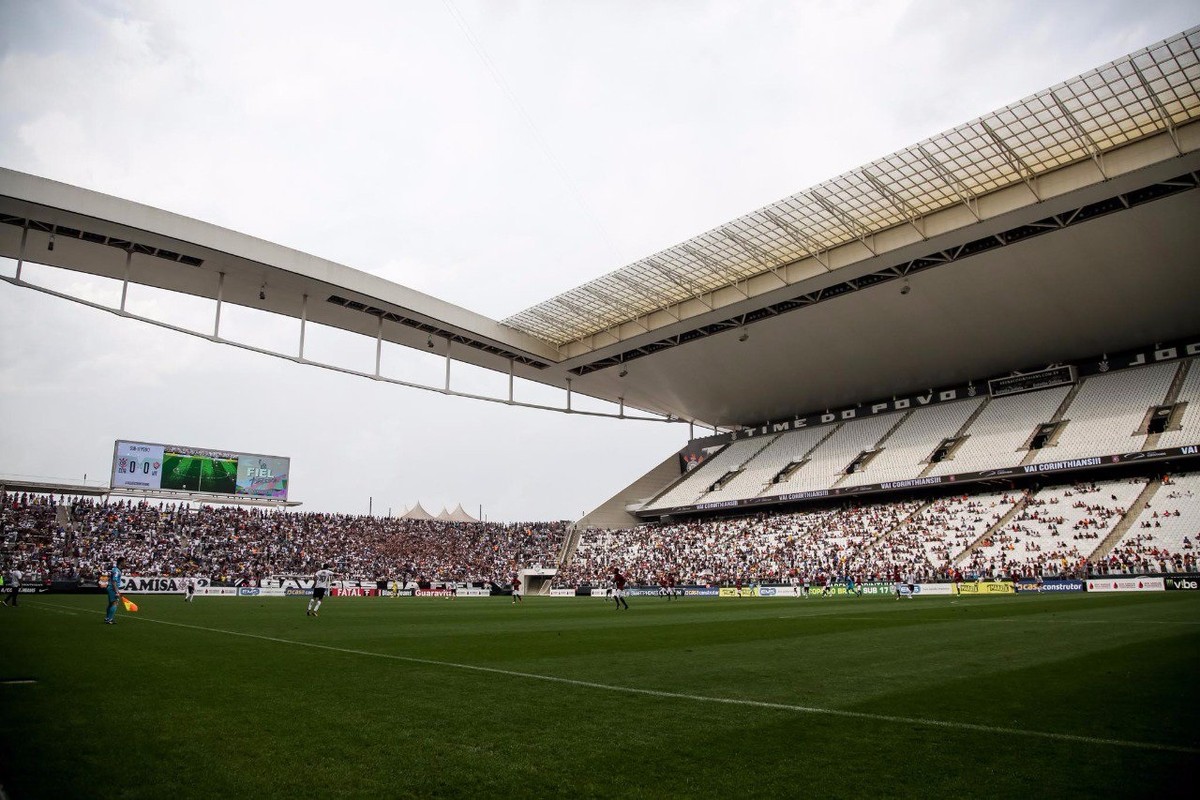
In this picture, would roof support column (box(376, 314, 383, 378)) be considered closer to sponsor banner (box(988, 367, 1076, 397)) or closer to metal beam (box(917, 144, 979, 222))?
metal beam (box(917, 144, 979, 222))

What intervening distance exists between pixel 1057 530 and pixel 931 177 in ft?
63.0

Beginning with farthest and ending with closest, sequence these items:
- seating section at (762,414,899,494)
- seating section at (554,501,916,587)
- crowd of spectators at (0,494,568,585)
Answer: seating section at (762,414,899,494) < seating section at (554,501,916,587) < crowd of spectators at (0,494,568,585)

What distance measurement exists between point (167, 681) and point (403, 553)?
48.9m

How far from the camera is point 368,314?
38.9m

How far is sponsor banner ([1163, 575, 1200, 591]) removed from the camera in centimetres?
2802

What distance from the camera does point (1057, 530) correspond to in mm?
36781

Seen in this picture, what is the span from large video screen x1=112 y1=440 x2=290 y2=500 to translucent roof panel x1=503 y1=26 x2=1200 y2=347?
2694 centimetres

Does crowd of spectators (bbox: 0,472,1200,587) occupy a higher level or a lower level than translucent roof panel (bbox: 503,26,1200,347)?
lower

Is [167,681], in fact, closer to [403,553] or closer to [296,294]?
[296,294]

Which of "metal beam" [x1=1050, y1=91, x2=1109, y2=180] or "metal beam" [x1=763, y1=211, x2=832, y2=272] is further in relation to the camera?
"metal beam" [x1=763, y1=211, x2=832, y2=272]

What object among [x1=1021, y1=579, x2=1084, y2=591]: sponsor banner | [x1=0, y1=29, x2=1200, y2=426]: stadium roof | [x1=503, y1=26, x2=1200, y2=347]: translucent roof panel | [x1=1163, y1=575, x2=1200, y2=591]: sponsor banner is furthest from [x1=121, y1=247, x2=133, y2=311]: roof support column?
[x1=1163, y1=575, x2=1200, y2=591]: sponsor banner

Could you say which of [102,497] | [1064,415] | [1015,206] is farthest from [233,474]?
[1064,415]

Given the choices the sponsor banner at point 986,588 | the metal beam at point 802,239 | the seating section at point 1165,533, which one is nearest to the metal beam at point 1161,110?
the metal beam at point 802,239

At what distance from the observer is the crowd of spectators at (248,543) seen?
4162 centimetres
